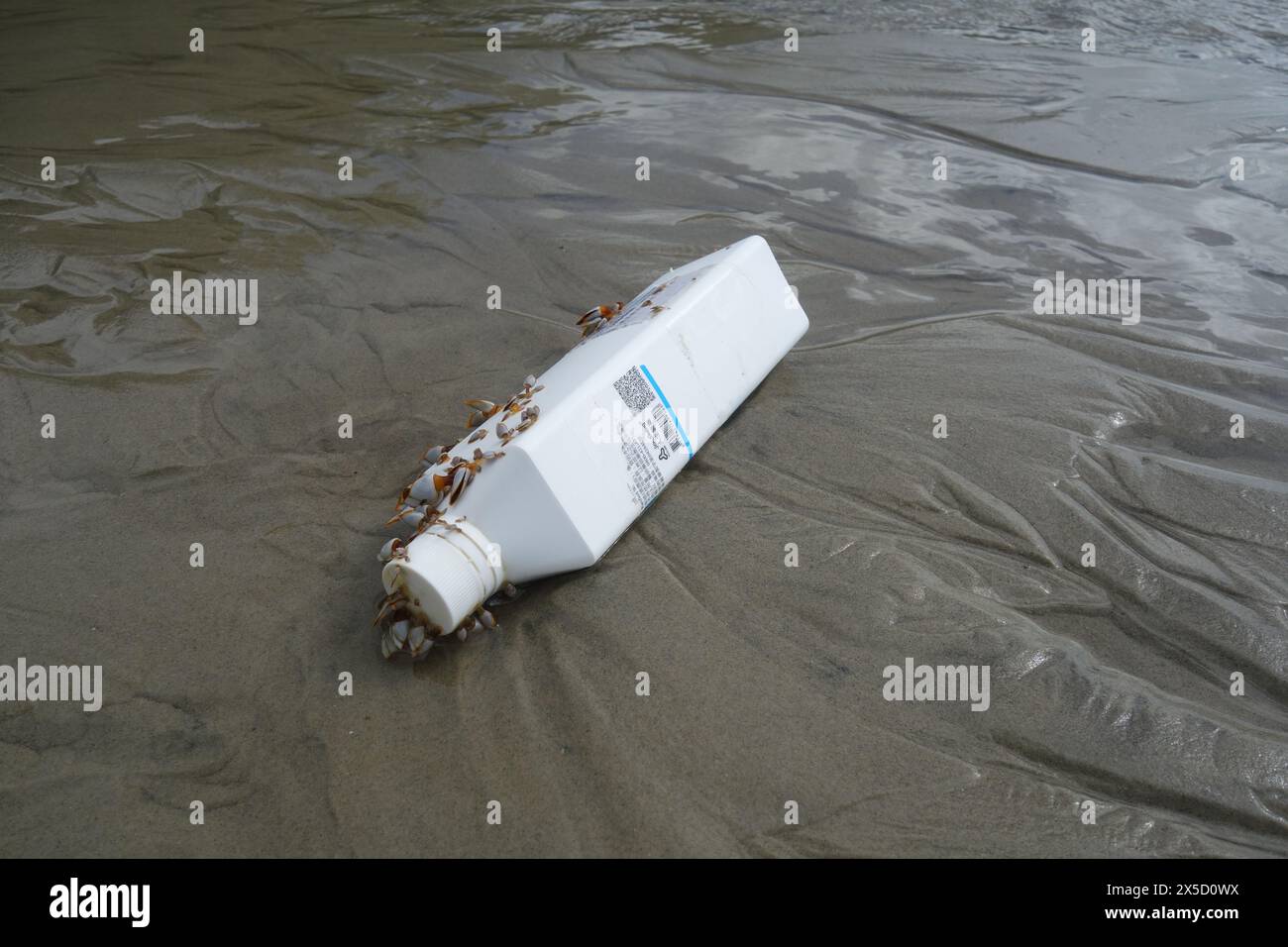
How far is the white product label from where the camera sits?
274 cm

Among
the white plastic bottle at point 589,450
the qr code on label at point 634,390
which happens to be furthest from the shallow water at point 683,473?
the qr code on label at point 634,390

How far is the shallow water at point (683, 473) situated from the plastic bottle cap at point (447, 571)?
156mm

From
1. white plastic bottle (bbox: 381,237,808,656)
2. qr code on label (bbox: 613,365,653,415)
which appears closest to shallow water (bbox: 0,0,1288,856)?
white plastic bottle (bbox: 381,237,808,656)

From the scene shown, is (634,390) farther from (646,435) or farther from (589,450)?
(589,450)

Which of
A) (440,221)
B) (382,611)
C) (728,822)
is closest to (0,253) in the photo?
(440,221)

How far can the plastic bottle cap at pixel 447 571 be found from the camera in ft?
7.79

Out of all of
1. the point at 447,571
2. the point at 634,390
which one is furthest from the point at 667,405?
the point at 447,571

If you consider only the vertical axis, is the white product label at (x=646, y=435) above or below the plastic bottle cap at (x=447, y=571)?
above

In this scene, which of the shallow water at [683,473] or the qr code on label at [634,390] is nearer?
the shallow water at [683,473]

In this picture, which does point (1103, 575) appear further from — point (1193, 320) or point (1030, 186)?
point (1030, 186)

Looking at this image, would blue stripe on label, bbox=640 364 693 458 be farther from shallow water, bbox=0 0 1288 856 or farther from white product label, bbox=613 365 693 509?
shallow water, bbox=0 0 1288 856

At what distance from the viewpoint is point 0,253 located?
4.44 metres

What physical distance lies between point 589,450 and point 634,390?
0.26 meters

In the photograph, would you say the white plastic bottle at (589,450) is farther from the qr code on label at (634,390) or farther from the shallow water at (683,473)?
the shallow water at (683,473)
